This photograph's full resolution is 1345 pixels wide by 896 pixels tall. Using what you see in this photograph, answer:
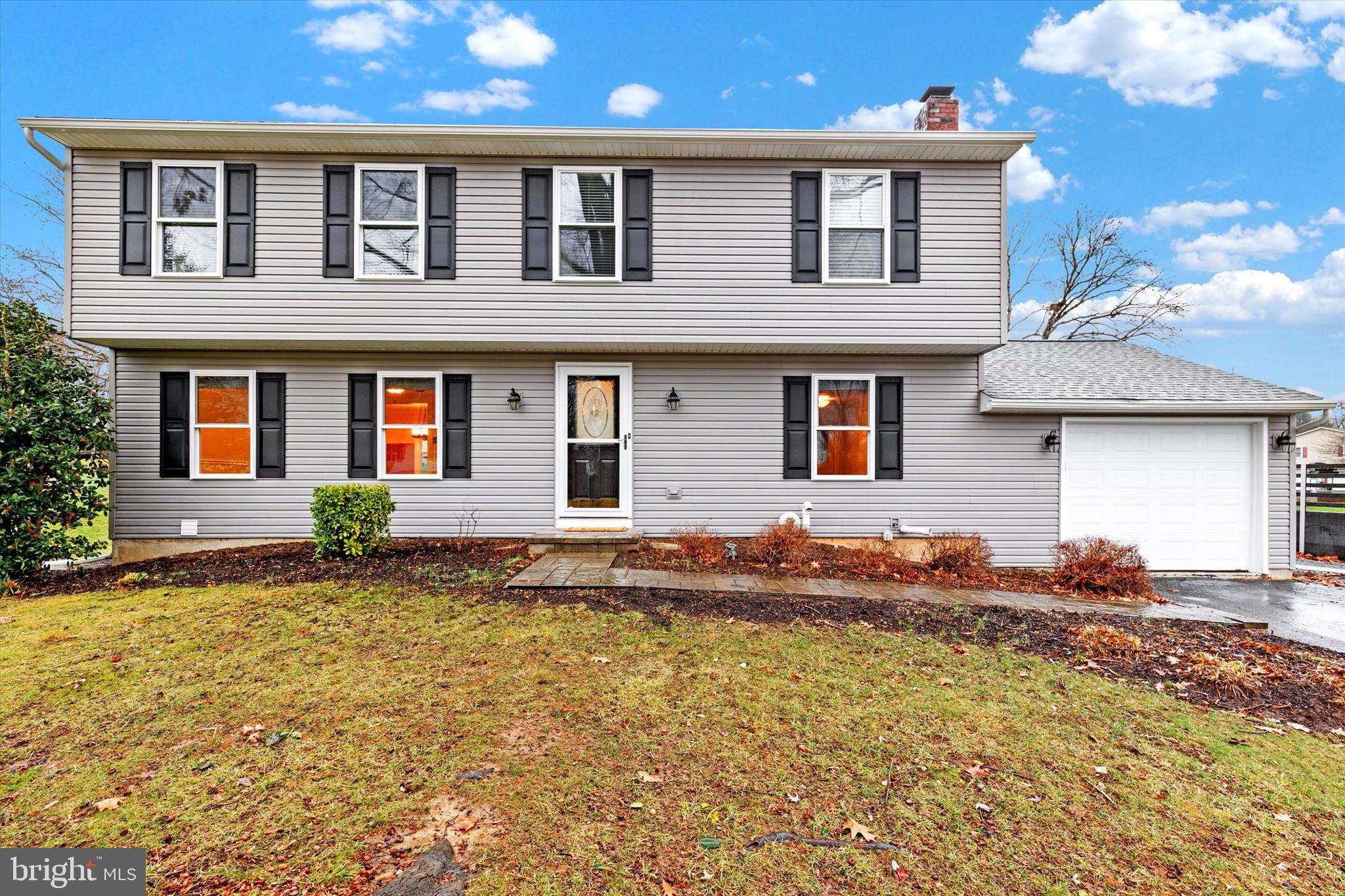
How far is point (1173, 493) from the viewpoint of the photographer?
812 centimetres

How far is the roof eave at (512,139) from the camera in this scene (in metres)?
7.13

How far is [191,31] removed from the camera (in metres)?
14.4

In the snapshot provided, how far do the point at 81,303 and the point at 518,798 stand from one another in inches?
361

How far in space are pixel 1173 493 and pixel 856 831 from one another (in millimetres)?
8737

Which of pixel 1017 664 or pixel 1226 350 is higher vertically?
pixel 1226 350

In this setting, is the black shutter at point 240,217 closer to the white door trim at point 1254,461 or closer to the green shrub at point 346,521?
the green shrub at point 346,521

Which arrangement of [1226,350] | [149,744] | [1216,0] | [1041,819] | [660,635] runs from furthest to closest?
[1226,350] < [1216,0] < [660,635] < [149,744] < [1041,819]

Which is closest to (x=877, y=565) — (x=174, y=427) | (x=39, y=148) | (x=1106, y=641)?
(x=1106, y=641)

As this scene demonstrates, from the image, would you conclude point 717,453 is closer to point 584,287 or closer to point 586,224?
point 584,287

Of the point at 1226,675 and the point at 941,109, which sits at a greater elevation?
the point at 941,109

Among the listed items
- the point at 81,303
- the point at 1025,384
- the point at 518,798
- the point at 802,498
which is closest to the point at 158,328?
the point at 81,303

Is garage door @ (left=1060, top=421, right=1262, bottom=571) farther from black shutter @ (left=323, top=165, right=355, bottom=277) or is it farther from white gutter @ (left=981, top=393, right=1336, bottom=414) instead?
black shutter @ (left=323, top=165, right=355, bottom=277)

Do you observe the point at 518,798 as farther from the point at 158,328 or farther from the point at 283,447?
the point at 158,328

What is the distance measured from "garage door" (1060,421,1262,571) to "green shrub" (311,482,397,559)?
31.1ft
